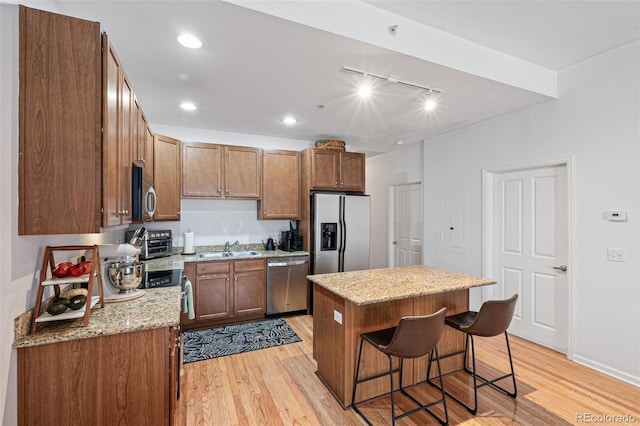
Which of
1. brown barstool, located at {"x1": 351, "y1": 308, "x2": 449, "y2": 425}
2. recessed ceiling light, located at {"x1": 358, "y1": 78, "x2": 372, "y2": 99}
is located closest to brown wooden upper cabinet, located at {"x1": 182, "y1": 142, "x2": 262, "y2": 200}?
recessed ceiling light, located at {"x1": 358, "y1": 78, "x2": 372, "y2": 99}

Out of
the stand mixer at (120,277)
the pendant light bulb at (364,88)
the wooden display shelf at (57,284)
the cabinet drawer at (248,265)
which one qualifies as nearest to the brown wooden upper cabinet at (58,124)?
the wooden display shelf at (57,284)

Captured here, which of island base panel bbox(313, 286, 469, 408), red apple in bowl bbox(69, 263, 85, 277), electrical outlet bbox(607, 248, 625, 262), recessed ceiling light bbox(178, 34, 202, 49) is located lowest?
island base panel bbox(313, 286, 469, 408)

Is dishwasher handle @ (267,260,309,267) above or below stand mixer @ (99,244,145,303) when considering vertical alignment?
below

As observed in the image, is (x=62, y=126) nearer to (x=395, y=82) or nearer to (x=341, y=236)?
(x=395, y=82)

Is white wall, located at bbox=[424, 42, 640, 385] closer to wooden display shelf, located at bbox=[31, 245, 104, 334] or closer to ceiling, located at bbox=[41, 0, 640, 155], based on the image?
ceiling, located at bbox=[41, 0, 640, 155]

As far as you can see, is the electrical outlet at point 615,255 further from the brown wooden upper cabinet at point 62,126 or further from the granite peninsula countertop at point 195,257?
the brown wooden upper cabinet at point 62,126

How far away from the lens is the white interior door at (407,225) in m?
5.14

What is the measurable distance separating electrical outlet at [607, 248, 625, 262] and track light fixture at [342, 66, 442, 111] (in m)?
2.09

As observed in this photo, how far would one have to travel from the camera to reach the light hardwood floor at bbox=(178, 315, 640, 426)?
209 cm

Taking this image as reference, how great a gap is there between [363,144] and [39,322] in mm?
4612

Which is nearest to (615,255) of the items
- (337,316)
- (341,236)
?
(337,316)

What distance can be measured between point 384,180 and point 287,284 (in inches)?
118

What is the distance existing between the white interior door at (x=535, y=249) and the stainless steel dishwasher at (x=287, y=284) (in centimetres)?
251

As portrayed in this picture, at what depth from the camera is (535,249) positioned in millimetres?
3332
